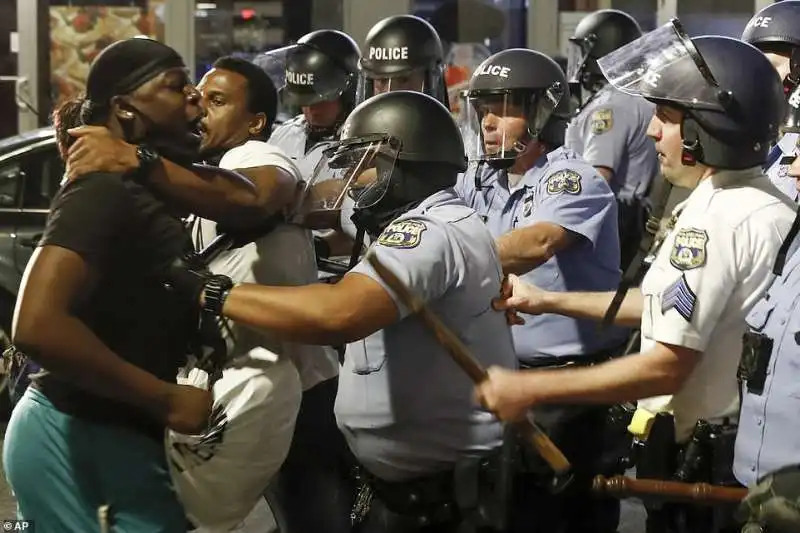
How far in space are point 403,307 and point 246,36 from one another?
7.37 meters

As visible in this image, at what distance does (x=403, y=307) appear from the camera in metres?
2.93

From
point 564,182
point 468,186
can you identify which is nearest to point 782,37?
point 564,182

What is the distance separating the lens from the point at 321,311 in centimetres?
288

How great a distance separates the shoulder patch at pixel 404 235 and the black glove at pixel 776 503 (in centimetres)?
91

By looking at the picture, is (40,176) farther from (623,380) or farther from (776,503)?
(776,503)

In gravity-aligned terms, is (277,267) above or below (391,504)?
above

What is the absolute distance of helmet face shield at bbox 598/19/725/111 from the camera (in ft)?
9.93

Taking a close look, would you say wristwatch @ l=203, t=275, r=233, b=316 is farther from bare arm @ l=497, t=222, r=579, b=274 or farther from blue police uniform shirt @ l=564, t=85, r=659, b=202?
blue police uniform shirt @ l=564, t=85, r=659, b=202

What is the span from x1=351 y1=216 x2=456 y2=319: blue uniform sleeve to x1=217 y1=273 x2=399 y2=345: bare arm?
0.04 m

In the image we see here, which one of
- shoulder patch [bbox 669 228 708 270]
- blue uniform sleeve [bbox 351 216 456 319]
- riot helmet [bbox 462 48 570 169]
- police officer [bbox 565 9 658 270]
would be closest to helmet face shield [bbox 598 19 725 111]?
shoulder patch [bbox 669 228 708 270]

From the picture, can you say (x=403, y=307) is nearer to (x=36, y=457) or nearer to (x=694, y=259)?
(x=694, y=259)

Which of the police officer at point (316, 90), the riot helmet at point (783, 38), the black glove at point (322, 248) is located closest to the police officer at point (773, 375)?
the riot helmet at point (783, 38)

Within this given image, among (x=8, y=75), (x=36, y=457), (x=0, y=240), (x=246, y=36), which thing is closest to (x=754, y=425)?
(x=36, y=457)

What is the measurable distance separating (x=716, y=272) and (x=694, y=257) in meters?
0.05
